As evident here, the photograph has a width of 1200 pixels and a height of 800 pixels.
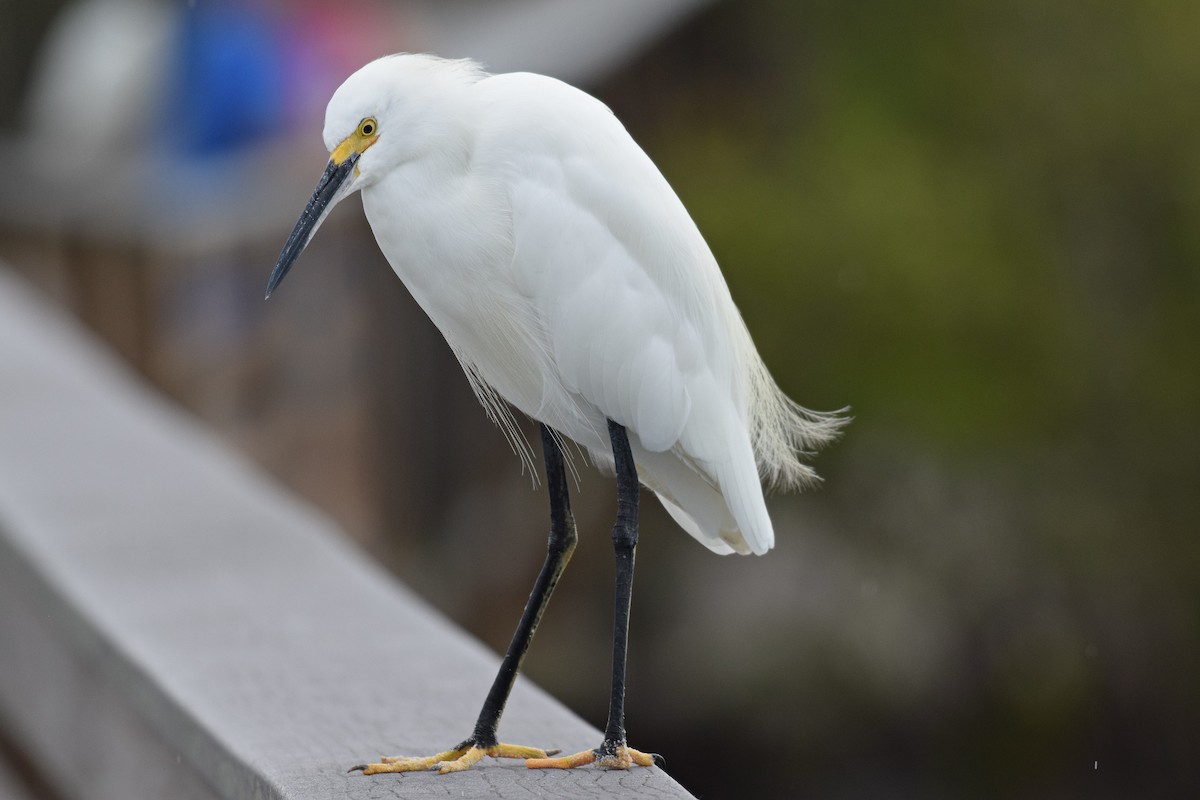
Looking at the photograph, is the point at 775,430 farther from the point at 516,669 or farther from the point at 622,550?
the point at 516,669

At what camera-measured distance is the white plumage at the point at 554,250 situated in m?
1.85

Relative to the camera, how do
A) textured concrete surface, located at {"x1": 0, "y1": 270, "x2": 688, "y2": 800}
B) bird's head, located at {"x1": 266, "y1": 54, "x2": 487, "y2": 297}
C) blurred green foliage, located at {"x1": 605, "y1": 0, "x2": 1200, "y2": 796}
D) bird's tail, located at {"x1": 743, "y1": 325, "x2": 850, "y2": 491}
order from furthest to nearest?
1. blurred green foliage, located at {"x1": 605, "y1": 0, "x2": 1200, "y2": 796}
2. bird's tail, located at {"x1": 743, "y1": 325, "x2": 850, "y2": 491}
3. textured concrete surface, located at {"x1": 0, "y1": 270, "x2": 688, "y2": 800}
4. bird's head, located at {"x1": 266, "y1": 54, "x2": 487, "y2": 297}

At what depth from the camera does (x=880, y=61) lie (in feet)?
20.6

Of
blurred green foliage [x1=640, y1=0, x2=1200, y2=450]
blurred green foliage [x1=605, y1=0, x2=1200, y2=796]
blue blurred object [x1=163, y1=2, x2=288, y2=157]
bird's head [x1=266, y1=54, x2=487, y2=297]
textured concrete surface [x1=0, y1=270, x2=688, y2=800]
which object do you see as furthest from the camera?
blue blurred object [x1=163, y1=2, x2=288, y2=157]

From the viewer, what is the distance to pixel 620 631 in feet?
6.34

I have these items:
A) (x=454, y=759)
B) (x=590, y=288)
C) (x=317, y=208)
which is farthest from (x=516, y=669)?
(x=317, y=208)

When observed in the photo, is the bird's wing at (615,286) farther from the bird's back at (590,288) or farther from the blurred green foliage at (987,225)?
the blurred green foliage at (987,225)

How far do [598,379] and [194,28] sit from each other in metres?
6.97

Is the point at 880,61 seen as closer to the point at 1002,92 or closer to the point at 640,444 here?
the point at 1002,92

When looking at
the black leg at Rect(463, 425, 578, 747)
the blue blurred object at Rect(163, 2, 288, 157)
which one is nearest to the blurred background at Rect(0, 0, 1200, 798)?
the blue blurred object at Rect(163, 2, 288, 157)

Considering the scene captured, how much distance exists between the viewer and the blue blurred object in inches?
314

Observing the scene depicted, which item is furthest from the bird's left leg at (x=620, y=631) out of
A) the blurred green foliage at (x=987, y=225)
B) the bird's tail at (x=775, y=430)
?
the blurred green foliage at (x=987, y=225)

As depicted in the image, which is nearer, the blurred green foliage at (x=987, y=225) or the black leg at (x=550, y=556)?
the black leg at (x=550, y=556)

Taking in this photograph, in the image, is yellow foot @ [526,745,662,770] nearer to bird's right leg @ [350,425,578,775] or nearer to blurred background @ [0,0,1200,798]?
bird's right leg @ [350,425,578,775]
